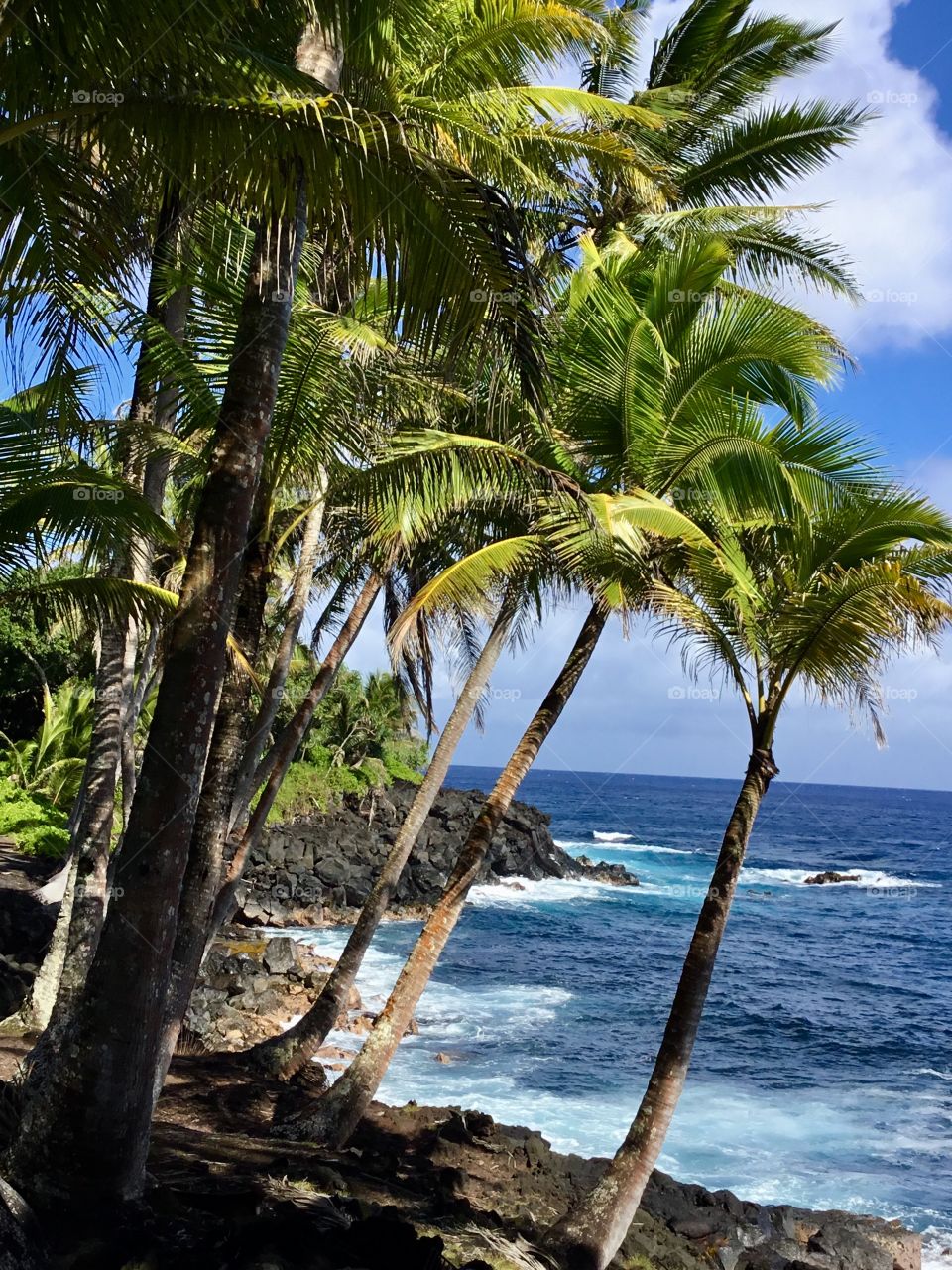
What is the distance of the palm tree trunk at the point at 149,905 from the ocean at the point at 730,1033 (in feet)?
35.8

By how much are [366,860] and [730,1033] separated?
14701mm

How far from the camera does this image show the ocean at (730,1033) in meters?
15.4

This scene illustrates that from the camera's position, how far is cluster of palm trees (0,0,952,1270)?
190 inches

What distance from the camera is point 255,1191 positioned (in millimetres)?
5375

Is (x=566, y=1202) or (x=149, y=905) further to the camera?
(x=566, y=1202)

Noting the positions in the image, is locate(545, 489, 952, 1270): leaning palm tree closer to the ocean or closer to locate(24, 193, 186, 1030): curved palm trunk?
locate(24, 193, 186, 1030): curved palm trunk

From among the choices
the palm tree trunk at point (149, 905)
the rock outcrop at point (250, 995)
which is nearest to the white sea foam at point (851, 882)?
the rock outcrop at point (250, 995)

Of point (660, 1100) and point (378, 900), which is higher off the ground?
point (378, 900)

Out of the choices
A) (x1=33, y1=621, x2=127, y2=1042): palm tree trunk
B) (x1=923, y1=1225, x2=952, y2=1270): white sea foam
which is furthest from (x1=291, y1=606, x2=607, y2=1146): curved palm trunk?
(x1=923, y1=1225, x2=952, y2=1270): white sea foam

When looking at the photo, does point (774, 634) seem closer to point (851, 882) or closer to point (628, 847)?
point (851, 882)

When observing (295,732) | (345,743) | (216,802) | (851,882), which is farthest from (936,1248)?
(851,882)

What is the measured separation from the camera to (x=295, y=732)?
12.1 meters

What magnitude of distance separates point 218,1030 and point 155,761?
38.4 feet

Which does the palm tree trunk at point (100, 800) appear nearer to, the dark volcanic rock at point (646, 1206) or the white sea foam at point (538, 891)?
the dark volcanic rock at point (646, 1206)
